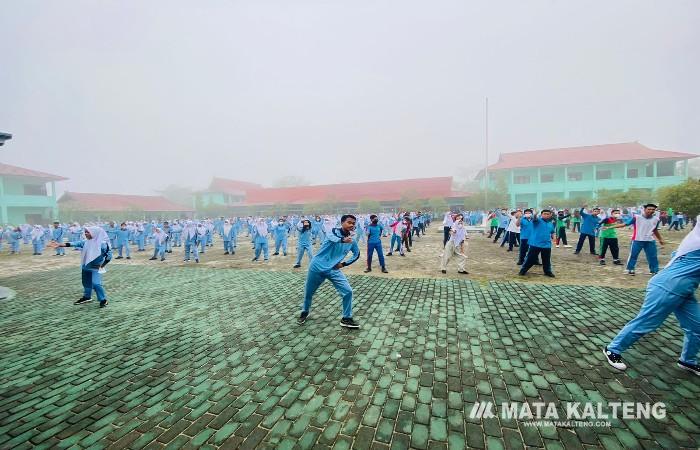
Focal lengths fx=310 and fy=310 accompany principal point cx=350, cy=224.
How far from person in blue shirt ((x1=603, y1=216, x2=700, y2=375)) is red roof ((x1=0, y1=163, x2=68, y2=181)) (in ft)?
153

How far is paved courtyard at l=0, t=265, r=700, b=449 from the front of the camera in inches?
99.9

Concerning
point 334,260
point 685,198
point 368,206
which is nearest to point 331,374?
Result: point 334,260

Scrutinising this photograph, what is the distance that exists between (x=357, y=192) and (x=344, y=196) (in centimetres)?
198

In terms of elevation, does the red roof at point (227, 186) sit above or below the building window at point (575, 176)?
above

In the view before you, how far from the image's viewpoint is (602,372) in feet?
10.8

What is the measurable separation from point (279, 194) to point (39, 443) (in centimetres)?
4470

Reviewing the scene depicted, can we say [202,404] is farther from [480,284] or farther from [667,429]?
[480,284]

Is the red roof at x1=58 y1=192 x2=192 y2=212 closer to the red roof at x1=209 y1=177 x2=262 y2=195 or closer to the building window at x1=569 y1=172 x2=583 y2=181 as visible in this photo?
the red roof at x1=209 y1=177 x2=262 y2=195

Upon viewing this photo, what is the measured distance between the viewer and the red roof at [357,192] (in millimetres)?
39438

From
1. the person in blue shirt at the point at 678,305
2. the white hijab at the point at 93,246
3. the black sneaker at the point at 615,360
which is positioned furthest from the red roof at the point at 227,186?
the person in blue shirt at the point at 678,305

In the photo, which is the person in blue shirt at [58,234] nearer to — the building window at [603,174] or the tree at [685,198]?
the tree at [685,198]

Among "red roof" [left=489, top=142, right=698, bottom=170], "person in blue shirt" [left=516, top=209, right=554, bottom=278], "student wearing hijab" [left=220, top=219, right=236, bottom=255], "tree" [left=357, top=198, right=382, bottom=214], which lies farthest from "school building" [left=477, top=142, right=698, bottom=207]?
"student wearing hijab" [left=220, top=219, right=236, bottom=255]

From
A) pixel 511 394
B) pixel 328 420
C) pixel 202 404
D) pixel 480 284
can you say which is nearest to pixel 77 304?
pixel 202 404

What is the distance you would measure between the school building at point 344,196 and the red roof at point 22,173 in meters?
17.1
